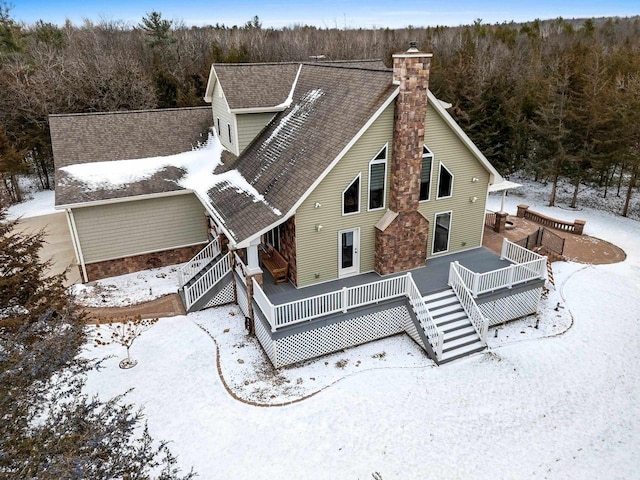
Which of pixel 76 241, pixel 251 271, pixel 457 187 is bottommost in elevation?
pixel 76 241

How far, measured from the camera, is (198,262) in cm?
1777

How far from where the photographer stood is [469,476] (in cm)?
965

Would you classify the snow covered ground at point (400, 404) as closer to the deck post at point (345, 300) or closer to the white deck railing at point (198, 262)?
the deck post at point (345, 300)

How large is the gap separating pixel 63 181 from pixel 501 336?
17888mm

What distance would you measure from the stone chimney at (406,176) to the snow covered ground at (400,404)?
3.15 m

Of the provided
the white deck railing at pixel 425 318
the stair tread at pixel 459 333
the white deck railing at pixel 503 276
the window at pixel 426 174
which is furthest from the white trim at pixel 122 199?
the stair tread at pixel 459 333

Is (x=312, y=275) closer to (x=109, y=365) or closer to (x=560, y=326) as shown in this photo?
(x=109, y=365)

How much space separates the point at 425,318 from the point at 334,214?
4424 mm

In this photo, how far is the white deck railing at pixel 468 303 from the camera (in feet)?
45.0

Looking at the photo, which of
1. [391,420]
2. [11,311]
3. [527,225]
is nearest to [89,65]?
[11,311]

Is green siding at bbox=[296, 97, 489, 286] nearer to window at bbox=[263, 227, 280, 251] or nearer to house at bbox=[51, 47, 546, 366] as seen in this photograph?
house at bbox=[51, 47, 546, 366]

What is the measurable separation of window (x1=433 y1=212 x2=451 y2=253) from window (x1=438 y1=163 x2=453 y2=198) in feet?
2.50

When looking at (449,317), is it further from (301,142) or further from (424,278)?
(301,142)

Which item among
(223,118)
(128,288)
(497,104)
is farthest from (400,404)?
(497,104)
